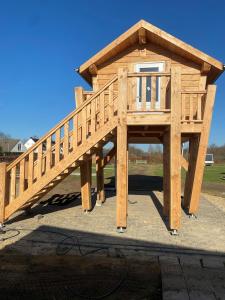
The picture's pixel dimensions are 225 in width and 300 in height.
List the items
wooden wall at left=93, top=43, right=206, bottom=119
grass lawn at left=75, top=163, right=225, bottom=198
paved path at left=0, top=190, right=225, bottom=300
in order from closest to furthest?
1. paved path at left=0, top=190, right=225, bottom=300
2. wooden wall at left=93, top=43, right=206, bottom=119
3. grass lawn at left=75, top=163, right=225, bottom=198

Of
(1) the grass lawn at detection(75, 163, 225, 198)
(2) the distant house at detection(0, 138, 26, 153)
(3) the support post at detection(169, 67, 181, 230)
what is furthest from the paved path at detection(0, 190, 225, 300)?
(2) the distant house at detection(0, 138, 26, 153)

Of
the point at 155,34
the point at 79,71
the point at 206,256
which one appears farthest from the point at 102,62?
the point at 206,256

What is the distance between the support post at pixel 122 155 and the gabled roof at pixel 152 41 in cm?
292

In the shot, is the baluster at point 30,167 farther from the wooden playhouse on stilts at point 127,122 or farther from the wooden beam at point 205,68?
the wooden beam at point 205,68

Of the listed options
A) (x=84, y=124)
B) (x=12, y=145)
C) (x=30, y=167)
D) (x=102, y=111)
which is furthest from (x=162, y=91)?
(x=12, y=145)

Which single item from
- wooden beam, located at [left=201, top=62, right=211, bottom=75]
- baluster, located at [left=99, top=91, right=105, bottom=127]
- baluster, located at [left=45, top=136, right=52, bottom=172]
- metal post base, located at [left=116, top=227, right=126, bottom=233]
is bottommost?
metal post base, located at [left=116, top=227, right=126, bottom=233]

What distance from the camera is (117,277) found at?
4.41 meters

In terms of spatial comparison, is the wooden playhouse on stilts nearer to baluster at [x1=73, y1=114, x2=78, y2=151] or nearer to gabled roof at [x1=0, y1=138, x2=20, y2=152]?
baluster at [x1=73, y1=114, x2=78, y2=151]

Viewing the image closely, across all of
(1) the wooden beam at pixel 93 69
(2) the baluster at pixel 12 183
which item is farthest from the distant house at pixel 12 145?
(2) the baluster at pixel 12 183

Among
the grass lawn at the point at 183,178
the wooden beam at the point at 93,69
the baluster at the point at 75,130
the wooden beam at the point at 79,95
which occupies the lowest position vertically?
the grass lawn at the point at 183,178

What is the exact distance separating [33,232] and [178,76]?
A: 4.72m

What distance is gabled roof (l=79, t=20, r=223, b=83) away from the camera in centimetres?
892

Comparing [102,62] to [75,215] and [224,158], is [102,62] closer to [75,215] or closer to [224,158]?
[75,215]

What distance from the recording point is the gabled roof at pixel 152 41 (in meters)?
8.92
